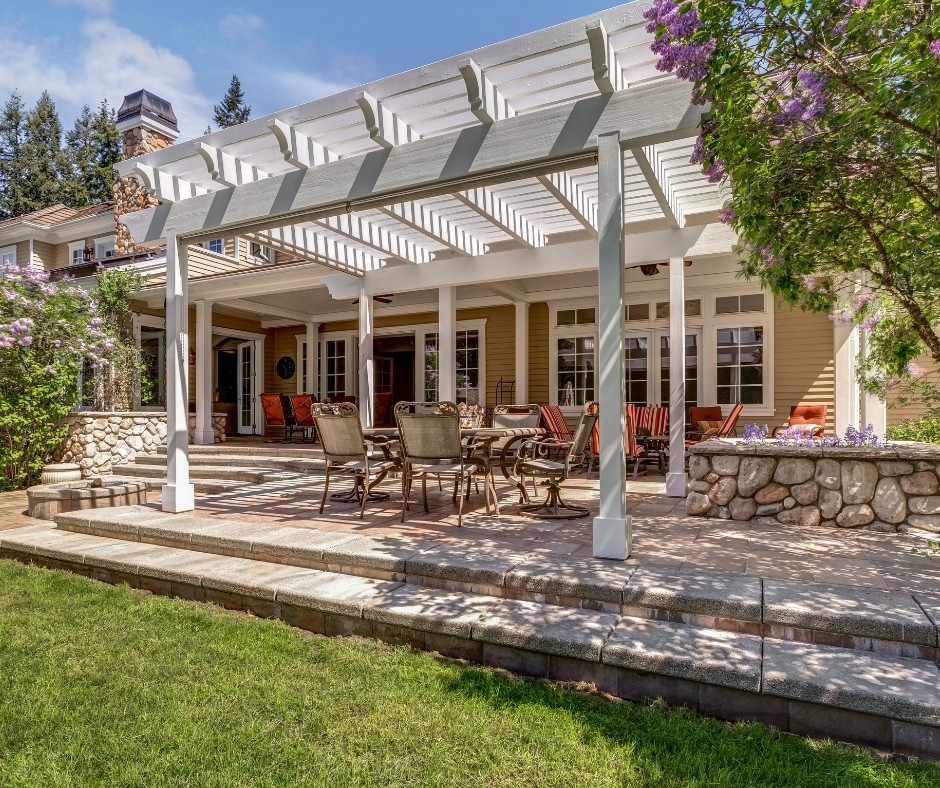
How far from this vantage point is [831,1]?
97.5 inches

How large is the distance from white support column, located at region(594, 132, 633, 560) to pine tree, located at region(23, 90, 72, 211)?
27840 mm

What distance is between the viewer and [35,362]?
314 inches

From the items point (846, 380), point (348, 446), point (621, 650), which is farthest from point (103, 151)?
point (621, 650)

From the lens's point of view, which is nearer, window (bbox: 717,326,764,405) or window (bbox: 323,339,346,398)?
window (bbox: 717,326,764,405)

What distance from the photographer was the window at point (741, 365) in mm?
7934

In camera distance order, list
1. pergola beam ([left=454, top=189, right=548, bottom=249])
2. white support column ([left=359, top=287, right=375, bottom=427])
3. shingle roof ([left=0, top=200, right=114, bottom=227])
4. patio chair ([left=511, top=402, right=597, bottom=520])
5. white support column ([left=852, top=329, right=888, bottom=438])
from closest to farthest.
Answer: patio chair ([left=511, top=402, right=597, bottom=520])
pergola beam ([left=454, top=189, right=548, bottom=249])
white support column ([left=852, top=329, right=888, bottom=438])
white support column ([left=359, top=287, right=375, bottom=427])
shingle roof ([left=0, top=200, right=114, bottom=227])

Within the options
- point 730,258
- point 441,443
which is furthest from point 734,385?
point 441,443

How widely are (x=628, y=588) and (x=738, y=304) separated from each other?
254 inches

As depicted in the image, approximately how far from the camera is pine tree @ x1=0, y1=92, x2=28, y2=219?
77.5 ft

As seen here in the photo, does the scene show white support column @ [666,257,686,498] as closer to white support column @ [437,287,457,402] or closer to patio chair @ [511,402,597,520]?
patio chair @ [511,402,597,520]

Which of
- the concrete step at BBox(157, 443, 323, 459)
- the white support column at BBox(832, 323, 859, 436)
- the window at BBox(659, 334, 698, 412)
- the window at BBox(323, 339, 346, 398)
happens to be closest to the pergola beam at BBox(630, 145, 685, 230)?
the white support column at BBox(832, 323, 859, 436)

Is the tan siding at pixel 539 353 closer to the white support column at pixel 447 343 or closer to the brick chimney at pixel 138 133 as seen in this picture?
the white support column at pixel 447 343

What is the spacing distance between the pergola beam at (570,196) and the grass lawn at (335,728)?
12.4 feet

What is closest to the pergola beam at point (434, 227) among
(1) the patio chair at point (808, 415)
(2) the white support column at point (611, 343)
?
(2) the white support column at point (611, 343)
